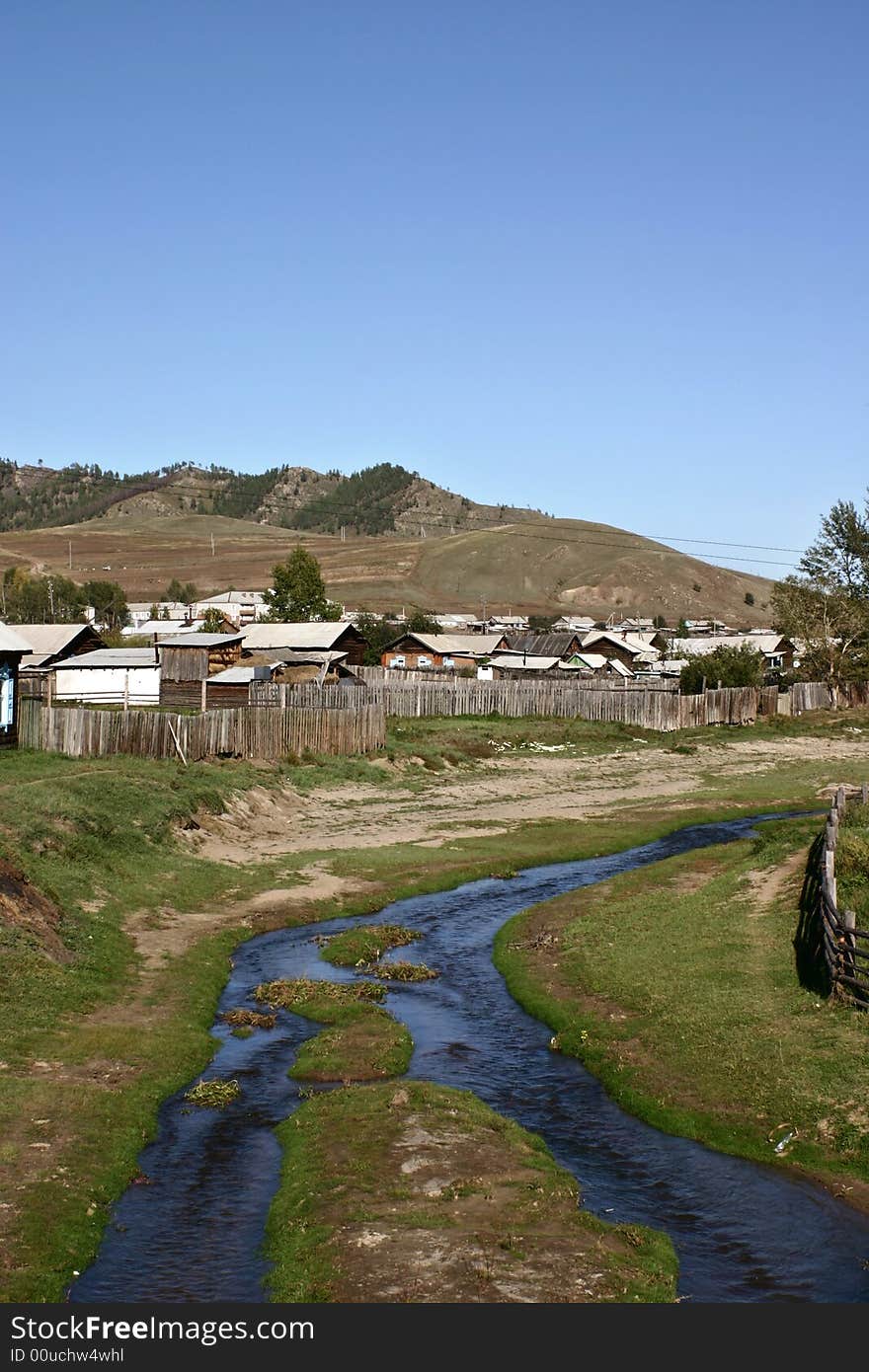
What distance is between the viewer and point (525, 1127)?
2008 centimetres

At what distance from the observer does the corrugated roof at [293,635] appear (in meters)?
102

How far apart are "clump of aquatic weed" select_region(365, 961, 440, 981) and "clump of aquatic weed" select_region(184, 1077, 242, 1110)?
7821 mm

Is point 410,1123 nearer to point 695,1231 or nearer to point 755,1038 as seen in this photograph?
point 695,1231

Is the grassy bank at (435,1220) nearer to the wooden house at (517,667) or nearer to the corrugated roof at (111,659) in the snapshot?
the corrugated roof at (111,659)

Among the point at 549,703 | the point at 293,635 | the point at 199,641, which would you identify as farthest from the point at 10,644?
the point at 293,635

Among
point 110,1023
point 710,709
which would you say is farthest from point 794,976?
point 710,709

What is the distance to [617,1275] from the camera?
47.7 ft

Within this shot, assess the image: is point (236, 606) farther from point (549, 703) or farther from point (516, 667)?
point (549, 703)

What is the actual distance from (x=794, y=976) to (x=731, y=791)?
3619cm

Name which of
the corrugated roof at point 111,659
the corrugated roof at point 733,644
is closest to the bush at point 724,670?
the corrugated roof at point 111,659

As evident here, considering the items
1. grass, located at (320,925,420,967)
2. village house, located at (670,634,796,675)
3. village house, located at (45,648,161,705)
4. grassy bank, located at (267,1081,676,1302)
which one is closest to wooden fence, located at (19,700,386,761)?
grass, located at (320,925,420,967)

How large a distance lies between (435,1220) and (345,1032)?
876cm

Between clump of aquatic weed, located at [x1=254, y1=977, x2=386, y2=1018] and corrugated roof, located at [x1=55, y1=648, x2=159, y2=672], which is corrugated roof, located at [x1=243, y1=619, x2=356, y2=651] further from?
clump of aquatic weed, located at [x1=254, y1=977, x2=386, y2=1018]

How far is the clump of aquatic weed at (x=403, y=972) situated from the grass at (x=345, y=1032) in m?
1.05
